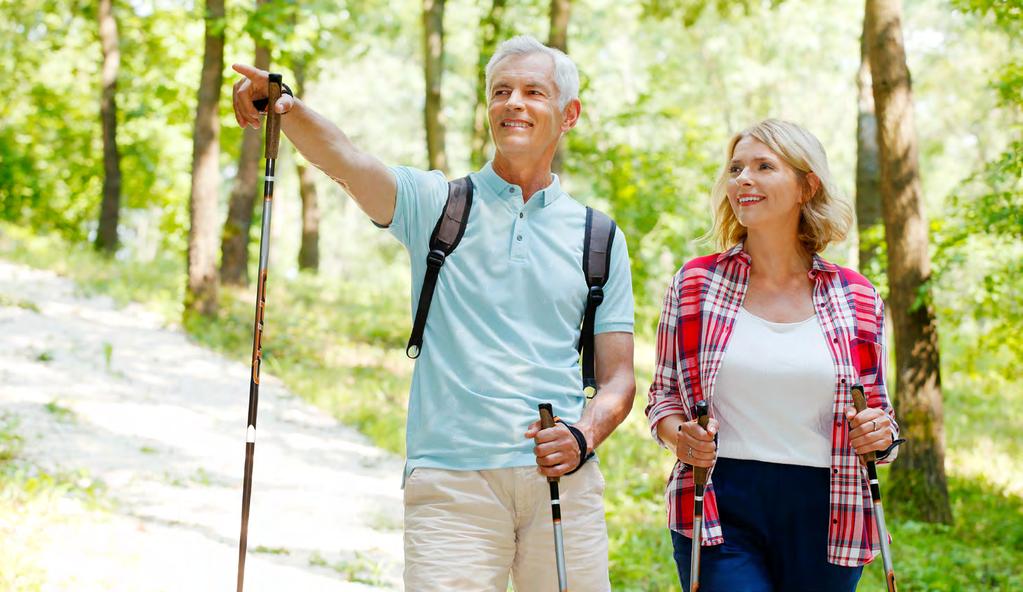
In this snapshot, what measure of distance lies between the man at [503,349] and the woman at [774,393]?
240 mm

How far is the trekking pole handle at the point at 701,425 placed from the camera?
3.22m

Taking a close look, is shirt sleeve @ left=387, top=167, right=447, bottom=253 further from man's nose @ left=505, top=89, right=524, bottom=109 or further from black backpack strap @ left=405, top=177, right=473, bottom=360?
man's nose @ left=505, top=89, right=524, bottom=109

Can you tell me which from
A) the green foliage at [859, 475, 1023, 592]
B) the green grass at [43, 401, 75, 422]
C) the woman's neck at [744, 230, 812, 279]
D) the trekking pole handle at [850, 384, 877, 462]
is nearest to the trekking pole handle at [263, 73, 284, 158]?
the woman's neck at [744, 230, 812, 279]

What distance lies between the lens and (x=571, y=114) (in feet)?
11.9

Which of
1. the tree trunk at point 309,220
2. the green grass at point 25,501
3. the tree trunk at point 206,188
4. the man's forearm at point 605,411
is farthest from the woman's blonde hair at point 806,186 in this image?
the tree trunk at point 309,220

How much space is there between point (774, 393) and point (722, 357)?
196 millimetres

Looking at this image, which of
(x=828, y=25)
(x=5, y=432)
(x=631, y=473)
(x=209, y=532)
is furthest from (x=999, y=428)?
(x=828, y=25)

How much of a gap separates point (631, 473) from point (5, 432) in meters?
5.50

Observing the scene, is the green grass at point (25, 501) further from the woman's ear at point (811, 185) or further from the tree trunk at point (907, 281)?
the tree trunk at point (907, 281)

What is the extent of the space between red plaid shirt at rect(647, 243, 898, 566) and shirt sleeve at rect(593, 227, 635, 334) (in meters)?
0.19

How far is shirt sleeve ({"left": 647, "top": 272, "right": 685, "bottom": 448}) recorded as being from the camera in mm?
3611

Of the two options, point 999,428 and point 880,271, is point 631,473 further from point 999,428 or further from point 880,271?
point 999,428

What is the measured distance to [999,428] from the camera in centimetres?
1446

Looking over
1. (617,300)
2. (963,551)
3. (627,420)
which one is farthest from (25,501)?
(627,420)
